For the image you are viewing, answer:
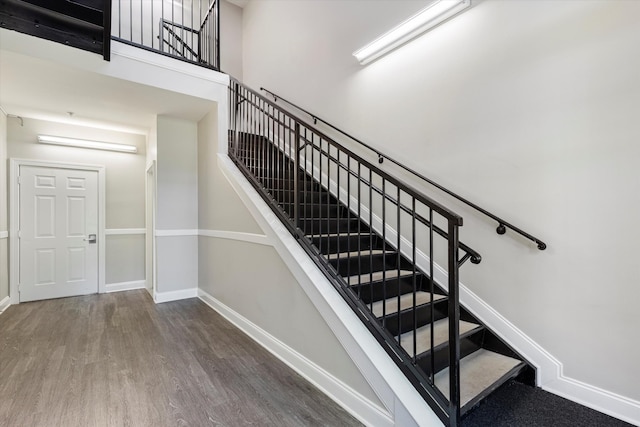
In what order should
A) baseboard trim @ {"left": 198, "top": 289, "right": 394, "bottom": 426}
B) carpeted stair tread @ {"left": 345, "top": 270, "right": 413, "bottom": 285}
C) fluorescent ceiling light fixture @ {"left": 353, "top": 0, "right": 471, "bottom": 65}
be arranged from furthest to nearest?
fluorescent ceiling light fixture @ {"left": 353, "top": 0, "right": 471, "bottom": 65} < carpeted stair tread @ {"left": 345, "top": 270, "right": 413, "bottom": 285} < baseboard trim @ {"left": 198, "top": 289, "right": 394, "bottom": 426}

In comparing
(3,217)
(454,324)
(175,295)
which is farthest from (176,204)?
(454,324)

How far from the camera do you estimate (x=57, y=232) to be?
4.49 meters

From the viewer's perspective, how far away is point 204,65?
3.77m

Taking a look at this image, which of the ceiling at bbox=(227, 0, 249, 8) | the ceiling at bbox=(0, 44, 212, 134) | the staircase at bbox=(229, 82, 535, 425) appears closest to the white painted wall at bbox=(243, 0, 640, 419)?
the staircase at bbox=(229, 82, 535, 425)

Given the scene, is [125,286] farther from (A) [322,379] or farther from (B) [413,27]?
(B) [413,27]

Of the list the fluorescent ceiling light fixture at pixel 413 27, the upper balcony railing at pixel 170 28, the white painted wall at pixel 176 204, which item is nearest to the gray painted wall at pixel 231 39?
the upper balcony railing at pixel 170 28

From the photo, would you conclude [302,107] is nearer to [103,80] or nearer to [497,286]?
[103,80]

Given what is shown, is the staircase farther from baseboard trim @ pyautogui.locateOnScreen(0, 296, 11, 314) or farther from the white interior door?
baseboard trim @ pyautogui.locateOnScreen(0, 296, 11, 314)

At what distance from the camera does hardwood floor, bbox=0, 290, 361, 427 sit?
1.83 metres

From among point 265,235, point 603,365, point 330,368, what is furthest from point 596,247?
point 265,235

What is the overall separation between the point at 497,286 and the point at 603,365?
71cm

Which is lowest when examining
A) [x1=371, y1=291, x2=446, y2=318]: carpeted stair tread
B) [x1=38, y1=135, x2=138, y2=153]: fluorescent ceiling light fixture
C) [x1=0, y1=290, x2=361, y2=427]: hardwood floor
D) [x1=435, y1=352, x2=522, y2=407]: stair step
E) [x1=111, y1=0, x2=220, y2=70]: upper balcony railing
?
[x1=0, y1=290, x2=361, y2=427]: hardwood floor

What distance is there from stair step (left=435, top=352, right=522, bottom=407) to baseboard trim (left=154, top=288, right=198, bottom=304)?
11.9 ft

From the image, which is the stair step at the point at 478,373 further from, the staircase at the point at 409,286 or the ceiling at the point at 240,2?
Result: the ceiling at the point at 240,2
